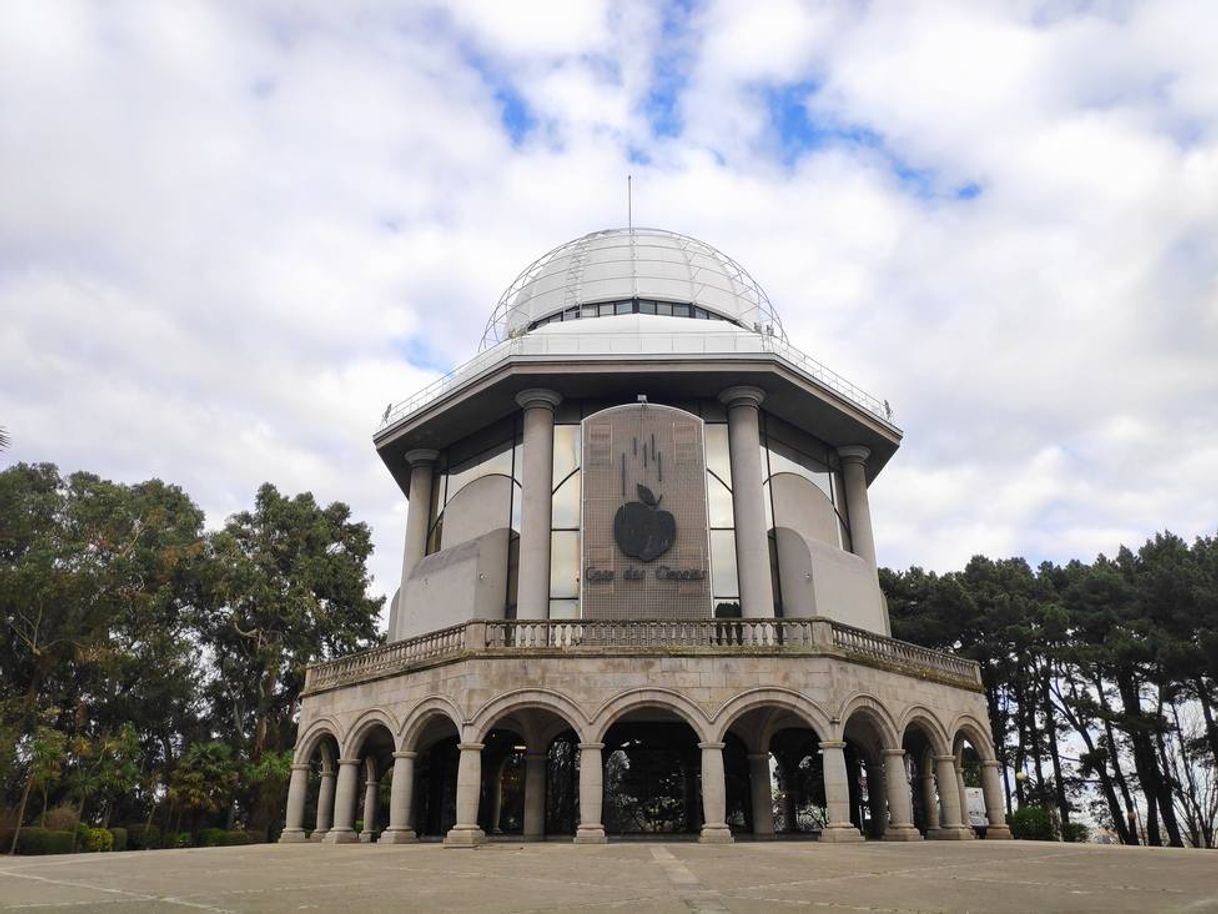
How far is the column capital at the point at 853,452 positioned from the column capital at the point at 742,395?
5.86 meters

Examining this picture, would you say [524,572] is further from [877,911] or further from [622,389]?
[877,911]

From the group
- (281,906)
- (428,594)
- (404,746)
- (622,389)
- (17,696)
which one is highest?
(622,389)

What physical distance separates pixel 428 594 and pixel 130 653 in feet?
62.5

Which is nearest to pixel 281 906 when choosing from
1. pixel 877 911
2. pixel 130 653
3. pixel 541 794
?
pixel 877 911

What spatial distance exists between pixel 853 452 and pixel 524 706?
18.1 metres

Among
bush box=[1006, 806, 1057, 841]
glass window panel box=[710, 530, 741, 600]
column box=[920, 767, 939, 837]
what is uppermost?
glass window panel box=[710, 530, 741, 600]

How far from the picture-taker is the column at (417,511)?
102 ft

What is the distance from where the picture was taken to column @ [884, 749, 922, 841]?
20625mm

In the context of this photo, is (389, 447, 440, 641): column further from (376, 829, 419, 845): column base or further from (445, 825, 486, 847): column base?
(445, 825, 486, 847): column base

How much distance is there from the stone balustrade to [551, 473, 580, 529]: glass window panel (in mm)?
5825

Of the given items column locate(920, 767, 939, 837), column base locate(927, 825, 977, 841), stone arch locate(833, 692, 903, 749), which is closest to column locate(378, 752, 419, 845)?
stone arch locate(833, 692, 903, 749)

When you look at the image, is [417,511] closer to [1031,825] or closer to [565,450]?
[565,450]

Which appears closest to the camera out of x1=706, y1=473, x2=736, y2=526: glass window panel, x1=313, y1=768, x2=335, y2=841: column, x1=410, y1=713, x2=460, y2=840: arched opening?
x1=410, y1=713, x2=460, y2=840: arched opening

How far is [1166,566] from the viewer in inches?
1508
